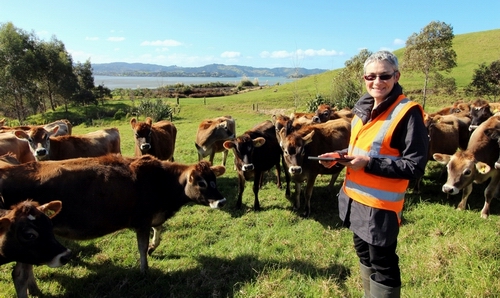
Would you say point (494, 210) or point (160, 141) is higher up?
point (160, 141)

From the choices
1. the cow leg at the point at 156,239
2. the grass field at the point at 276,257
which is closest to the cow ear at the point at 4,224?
the grass field at the point at 276,257

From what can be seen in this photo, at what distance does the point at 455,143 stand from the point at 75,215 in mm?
10178

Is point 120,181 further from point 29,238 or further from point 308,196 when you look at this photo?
point 308,196

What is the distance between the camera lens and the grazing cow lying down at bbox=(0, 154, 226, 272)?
4234 millimetres

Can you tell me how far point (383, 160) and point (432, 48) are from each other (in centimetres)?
3552

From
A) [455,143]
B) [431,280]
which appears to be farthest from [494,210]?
[431,280]

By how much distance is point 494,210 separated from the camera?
6668 mm

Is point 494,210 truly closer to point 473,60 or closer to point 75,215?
point 75,215

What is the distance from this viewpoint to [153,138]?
382 inches

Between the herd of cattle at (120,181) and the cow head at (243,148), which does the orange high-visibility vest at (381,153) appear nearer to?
the herd of cattle at (120,181)

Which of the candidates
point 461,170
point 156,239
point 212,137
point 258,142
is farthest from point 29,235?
point 212,137

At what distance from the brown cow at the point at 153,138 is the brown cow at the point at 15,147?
2.87 m

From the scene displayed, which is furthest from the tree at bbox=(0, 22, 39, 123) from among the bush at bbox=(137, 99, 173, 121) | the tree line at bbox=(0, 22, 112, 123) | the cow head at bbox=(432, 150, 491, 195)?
the cow head at bbox=(432, 150, 491, 195)

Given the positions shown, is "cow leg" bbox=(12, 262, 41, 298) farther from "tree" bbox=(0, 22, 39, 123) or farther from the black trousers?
"tree" bbox=(0, 22, 39, 123)
